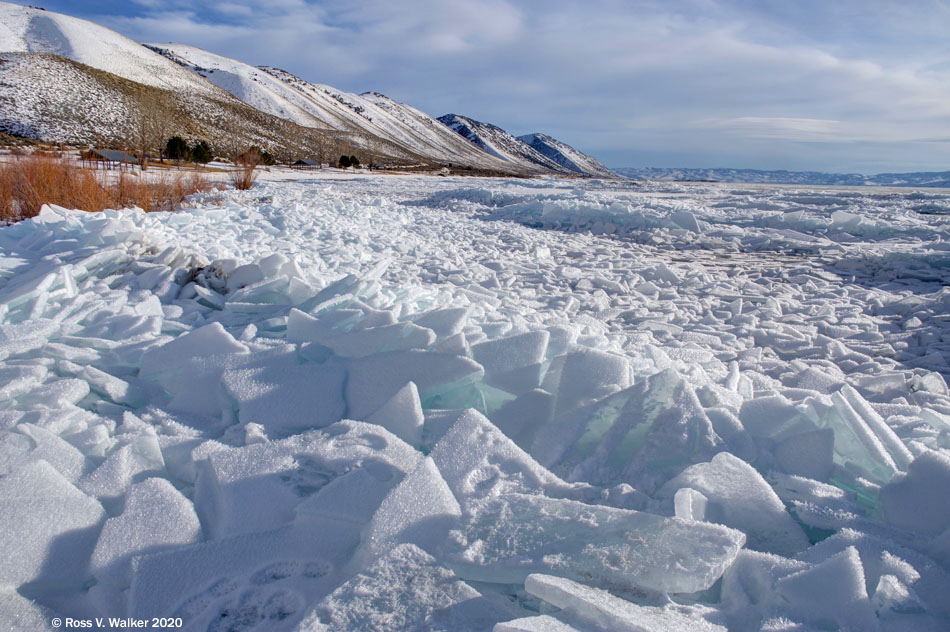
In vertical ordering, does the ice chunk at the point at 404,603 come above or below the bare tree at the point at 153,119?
below

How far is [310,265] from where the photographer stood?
168 inches

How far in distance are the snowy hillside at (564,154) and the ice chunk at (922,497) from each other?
14564cm

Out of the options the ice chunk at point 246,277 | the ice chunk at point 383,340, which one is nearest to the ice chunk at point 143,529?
the ice chunk at point 383,340

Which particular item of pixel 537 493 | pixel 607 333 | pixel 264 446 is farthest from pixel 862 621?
pixel 607 333

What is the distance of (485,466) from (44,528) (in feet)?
3.73

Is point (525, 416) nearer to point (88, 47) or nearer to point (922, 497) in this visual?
point (922, 497)

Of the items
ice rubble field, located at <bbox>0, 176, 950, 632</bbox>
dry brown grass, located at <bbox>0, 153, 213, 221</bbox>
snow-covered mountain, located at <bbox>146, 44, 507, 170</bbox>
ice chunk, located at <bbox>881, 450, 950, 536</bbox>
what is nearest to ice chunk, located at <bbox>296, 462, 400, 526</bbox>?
ice rubble field, located at <bbox>0, 176, 950, 632</bbox>

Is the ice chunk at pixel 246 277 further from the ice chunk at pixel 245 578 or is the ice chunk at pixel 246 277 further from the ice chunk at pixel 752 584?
the ice chunk at pixel 752 584

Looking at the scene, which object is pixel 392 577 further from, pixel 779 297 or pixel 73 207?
pixel 73 207

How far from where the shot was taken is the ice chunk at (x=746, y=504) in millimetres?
1231

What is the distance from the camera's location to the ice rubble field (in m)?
1.09

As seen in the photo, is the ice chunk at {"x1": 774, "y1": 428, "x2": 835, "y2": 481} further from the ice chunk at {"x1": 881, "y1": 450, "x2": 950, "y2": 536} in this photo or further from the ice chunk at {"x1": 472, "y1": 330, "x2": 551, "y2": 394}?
the ice chunk at {"x1": 472, "y1": 330, "x2": 551, "y2": 394}

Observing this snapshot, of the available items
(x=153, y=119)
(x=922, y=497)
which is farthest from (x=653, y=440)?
(x=153, y=119)

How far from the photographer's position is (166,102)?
48.6 m
